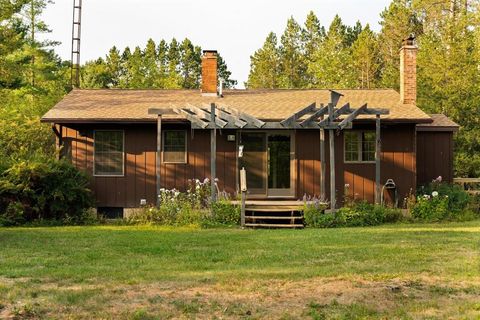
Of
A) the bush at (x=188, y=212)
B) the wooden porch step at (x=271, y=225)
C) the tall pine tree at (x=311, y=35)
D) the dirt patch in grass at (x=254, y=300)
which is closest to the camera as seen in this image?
the dirt patch in grass at (x=254, y=300)

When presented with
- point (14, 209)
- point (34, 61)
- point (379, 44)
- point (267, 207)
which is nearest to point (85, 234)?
point (14, 209)

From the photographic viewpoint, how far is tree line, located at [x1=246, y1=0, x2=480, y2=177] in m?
23.0

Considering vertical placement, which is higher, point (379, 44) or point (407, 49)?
point (379, 44)

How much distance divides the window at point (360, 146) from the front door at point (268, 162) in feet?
5.71

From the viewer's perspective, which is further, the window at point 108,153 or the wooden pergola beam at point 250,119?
the window at point 108,153

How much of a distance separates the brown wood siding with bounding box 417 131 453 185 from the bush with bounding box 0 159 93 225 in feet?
33.9

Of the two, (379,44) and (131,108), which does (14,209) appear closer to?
(131,108)

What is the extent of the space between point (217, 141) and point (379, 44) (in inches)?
1210

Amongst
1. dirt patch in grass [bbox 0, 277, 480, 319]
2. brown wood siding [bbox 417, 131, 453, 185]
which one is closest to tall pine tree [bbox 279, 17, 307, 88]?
brown wood siding [bbox 417, 131, 453, 185]

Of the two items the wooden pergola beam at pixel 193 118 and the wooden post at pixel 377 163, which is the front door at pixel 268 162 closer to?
the wooden pergola beam at pixel 193 118

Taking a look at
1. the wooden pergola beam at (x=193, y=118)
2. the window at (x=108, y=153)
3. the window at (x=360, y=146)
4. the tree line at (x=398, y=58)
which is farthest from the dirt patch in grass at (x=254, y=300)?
the tree line at (x=398, y=58)

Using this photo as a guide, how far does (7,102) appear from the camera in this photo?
87.1 ft

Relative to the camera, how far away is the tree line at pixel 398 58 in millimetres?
23000

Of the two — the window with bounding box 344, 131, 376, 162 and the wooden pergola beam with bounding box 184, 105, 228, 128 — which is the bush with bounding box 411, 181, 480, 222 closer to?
the window with bounding box 344, 131, 376, 162
